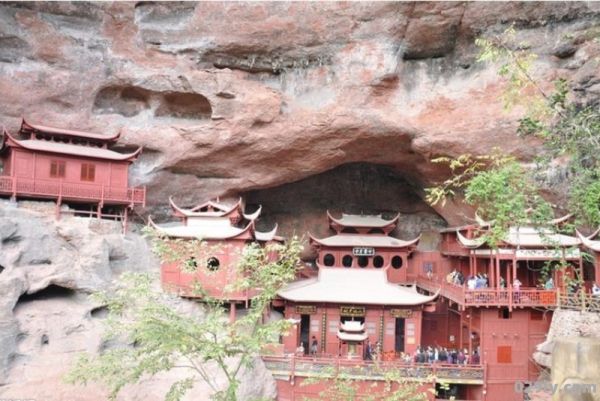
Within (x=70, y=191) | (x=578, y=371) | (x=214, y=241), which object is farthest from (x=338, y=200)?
(x=578, y=371)

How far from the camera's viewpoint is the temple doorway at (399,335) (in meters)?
20.4

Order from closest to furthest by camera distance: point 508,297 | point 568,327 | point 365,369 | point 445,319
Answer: point 568,327 → point 365,369 → point 508,297 → point 445,319

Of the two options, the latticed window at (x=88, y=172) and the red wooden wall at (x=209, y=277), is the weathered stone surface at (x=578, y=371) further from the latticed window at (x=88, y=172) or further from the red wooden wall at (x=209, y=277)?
the latticed window at (x=88, y=172)

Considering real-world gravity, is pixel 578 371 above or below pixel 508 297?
below

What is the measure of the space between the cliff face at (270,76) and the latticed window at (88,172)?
2202 millimetres

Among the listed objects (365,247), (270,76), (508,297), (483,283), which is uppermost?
(270,76)

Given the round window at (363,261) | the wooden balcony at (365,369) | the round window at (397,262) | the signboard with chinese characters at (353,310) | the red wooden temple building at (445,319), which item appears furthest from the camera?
the round window at (363,261)

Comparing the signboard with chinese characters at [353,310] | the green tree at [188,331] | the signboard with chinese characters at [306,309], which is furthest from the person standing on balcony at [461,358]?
the green tree at [188,331]

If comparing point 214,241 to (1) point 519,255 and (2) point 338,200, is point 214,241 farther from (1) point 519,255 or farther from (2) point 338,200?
(1) point 519,255

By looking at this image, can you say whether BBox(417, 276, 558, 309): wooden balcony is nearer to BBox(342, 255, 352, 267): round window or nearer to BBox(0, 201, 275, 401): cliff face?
BBox(342, 255, 352, 267): round window

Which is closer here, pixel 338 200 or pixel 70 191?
pixel 70 191

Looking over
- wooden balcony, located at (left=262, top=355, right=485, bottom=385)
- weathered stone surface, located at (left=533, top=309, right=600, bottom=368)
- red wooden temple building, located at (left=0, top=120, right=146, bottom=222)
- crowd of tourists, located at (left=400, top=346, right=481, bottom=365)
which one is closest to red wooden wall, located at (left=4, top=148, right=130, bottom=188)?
red wooden temple building, located at (left=0, top=120, right=146, bottom=222)

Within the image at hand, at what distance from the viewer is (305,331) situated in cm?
2080

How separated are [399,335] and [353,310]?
221 centimetres
